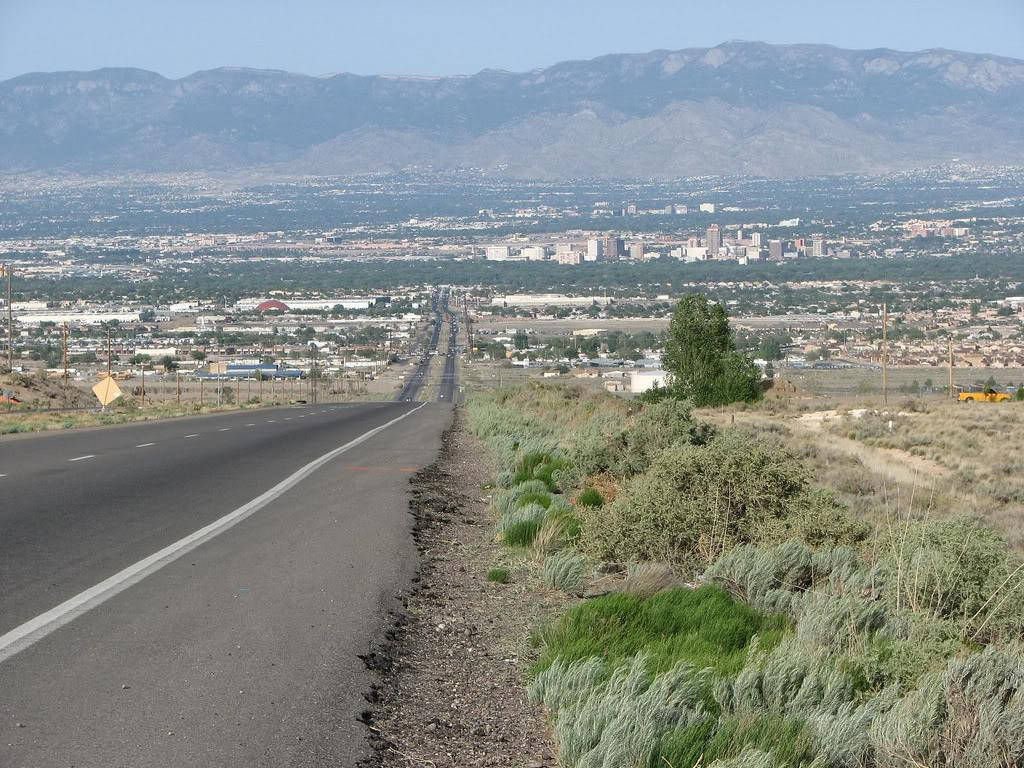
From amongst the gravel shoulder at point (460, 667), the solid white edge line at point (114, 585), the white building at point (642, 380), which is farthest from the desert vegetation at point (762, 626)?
the white building at point (642, 380)

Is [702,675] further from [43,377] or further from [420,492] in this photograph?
[43,377]

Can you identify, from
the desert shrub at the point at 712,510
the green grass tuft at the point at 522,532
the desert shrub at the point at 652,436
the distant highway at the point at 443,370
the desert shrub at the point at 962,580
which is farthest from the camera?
the distant highway at the point at 443,370

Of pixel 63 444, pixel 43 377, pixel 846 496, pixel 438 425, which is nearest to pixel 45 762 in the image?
pixel 846 496

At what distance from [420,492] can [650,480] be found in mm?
5527

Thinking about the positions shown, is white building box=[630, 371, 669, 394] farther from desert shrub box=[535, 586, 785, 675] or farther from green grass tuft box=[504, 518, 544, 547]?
desert shrub box=[535, 586, 785, 675]

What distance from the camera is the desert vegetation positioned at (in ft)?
18.1

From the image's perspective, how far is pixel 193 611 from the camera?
834cm

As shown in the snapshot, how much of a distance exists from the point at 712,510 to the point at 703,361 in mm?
38620

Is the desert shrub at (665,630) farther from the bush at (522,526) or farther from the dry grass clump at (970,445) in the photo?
the dry grass clump at (970,445)

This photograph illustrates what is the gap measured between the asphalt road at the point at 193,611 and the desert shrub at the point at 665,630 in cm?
116

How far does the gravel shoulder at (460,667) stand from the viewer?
606cm

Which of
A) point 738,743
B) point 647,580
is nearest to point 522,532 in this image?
point 647,580

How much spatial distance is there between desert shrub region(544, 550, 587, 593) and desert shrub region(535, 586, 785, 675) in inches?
39.1

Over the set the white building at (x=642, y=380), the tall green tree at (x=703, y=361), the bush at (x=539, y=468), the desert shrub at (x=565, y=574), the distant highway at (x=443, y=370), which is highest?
the desert shrub at (x=565, y=574)
